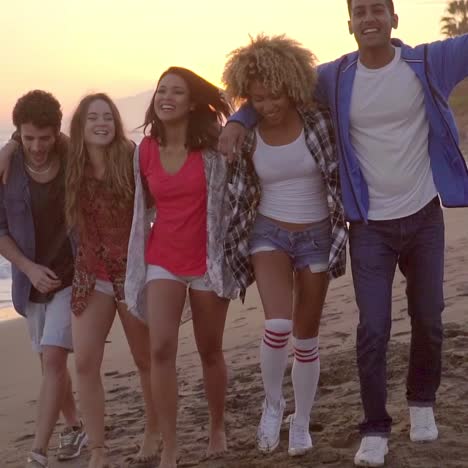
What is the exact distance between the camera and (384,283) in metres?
4.37

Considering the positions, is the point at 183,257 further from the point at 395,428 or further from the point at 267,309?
the point at 395,428

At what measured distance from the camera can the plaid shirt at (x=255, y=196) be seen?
4457 millimetres

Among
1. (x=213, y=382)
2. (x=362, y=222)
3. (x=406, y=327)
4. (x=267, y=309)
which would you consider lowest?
(x=406, y=327)

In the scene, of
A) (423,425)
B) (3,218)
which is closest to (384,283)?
(423,425)

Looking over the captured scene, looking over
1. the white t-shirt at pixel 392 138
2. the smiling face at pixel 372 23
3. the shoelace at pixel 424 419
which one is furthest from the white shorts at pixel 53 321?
the smiling face at pixel 372 23

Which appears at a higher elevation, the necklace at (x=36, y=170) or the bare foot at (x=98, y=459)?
the necklace at (x=36, y=170)

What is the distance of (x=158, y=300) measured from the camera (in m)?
4.59

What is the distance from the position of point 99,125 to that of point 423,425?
2.20 meters

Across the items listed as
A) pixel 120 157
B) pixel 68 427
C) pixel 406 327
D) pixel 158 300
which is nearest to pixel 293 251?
pixel 158 300

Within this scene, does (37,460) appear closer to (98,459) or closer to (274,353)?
(98,459)

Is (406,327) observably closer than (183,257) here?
No

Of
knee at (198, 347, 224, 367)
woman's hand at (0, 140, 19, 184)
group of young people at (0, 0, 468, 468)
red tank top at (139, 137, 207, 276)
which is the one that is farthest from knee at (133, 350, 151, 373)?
woman's hand at (0, 140, 19, 184)

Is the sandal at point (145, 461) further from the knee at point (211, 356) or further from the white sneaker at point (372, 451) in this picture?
the white sneaker at point (372, 451)

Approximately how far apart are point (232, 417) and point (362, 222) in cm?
178
